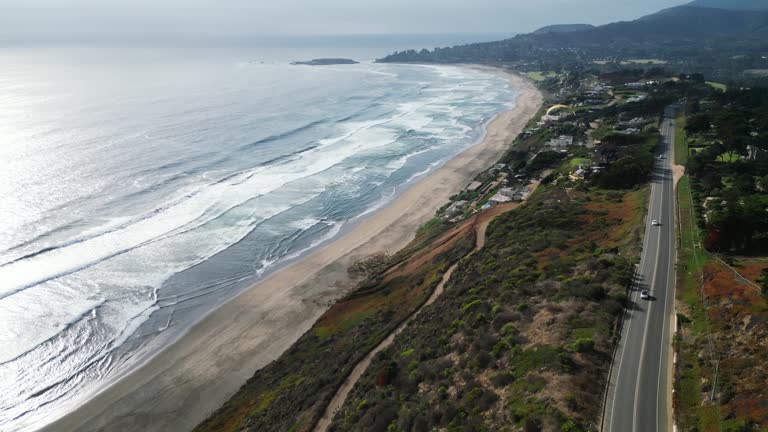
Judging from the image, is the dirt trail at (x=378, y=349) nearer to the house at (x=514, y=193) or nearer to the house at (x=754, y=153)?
the house at (x=514, y=193)

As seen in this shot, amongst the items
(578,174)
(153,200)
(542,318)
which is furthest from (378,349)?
(153,200)

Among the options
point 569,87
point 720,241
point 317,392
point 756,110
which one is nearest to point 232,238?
point 317,392

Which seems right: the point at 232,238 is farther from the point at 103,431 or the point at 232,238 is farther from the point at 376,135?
the point at 376,135

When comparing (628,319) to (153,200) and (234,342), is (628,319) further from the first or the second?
(153,200)

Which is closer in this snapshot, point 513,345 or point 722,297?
point 513,345

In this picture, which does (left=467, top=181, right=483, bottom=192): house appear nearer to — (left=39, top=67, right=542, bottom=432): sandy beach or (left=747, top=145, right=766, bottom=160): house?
(left=39, top=67, right=542, bottom=432): sandy beach

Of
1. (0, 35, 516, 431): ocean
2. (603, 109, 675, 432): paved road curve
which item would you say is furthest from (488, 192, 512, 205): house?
(603, 109, 675, 432): paved road curve

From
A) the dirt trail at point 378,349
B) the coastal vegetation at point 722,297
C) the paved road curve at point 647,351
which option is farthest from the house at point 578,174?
the paved road curve at point 647,351
